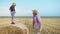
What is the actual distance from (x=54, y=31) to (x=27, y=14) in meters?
0.60

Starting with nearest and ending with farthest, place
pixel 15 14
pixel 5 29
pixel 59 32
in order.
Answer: pixel 5 29 → pixel 15 14 → pixel 59 32

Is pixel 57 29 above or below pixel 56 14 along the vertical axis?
below

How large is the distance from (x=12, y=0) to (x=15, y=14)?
0.86 feet

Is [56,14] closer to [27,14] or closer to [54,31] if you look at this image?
[54,31]

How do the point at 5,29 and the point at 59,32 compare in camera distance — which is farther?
the point at 59,32

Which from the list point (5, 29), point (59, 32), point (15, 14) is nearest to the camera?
point (5, 29)

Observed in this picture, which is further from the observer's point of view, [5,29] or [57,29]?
[57,29]

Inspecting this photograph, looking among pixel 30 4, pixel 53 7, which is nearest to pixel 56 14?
pixel 53 7

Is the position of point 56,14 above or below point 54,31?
above

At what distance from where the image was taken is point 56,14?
3287 mm

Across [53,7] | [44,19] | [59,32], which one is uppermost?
[53,7]

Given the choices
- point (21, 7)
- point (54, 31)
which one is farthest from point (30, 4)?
point (54, 31)

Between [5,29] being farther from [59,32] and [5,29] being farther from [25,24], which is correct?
[59,32]

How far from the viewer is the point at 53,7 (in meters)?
3.37
